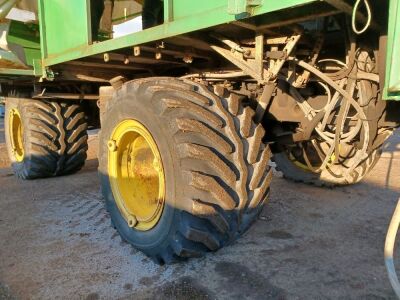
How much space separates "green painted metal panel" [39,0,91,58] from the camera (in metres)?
2.82

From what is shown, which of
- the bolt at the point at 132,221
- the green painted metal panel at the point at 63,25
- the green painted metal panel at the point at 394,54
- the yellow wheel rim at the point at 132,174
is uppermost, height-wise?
the green painted metal panel at the point at 63,25

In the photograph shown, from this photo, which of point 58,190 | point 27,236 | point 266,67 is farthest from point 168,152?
point 58,190

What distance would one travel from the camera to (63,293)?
7.43 ft

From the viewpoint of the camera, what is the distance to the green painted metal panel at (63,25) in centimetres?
Answer: 282

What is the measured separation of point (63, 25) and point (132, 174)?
4.63 feet

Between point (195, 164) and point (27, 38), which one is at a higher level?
point (27, 38)

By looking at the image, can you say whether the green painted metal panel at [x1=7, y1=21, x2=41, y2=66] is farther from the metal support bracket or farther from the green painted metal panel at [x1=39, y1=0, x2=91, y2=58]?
the metal support bracket

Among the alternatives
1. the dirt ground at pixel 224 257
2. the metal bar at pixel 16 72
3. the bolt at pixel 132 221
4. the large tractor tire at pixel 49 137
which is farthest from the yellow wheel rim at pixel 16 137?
the bolt at pixel 132 221

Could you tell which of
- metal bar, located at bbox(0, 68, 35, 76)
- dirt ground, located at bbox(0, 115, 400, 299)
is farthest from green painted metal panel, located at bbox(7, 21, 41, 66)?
dirt ground, located at bbox(0, 115, 400, 299)

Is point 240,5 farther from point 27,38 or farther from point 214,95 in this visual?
point 27,38

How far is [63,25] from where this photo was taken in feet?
10.1

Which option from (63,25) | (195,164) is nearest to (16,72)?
(63,25)

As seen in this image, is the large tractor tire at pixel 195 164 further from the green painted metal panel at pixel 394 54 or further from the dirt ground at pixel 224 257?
the green painted metal panel at pixel 394 54

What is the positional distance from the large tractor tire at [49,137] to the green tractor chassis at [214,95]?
134 cm
